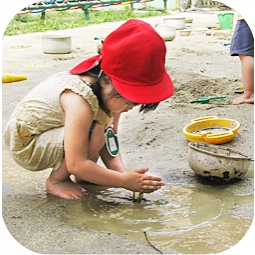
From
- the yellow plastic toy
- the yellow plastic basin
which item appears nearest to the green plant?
the yellow plastic toy

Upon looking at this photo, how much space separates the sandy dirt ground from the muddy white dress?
0.18 meters

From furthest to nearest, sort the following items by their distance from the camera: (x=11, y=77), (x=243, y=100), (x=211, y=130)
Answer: (x=11, y=77) < (x=243, y=100) < (x=211, y=130)

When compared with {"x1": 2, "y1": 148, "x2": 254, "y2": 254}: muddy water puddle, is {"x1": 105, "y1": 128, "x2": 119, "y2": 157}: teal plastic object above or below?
above

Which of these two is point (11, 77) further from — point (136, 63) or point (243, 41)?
point (136, 63)

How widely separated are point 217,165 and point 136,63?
2.20 ft

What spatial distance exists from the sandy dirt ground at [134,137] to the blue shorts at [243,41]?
353 millimetres

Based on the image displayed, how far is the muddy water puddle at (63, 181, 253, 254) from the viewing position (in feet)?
5.12

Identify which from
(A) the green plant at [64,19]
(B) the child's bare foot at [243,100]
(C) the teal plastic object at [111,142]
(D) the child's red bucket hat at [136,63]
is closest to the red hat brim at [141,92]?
(D) the child's red bucket hat at [136,63]

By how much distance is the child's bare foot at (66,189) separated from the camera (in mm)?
1910

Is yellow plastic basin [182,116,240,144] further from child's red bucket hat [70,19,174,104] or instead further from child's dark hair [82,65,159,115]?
child's red bucket hat [70,19,174,104]

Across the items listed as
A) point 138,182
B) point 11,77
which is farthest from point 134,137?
point 11,77

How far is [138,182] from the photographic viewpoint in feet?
5.91

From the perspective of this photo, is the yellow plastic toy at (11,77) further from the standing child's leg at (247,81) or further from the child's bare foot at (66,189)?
the child's bare foot at (66,189)

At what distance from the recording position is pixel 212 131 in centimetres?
264
